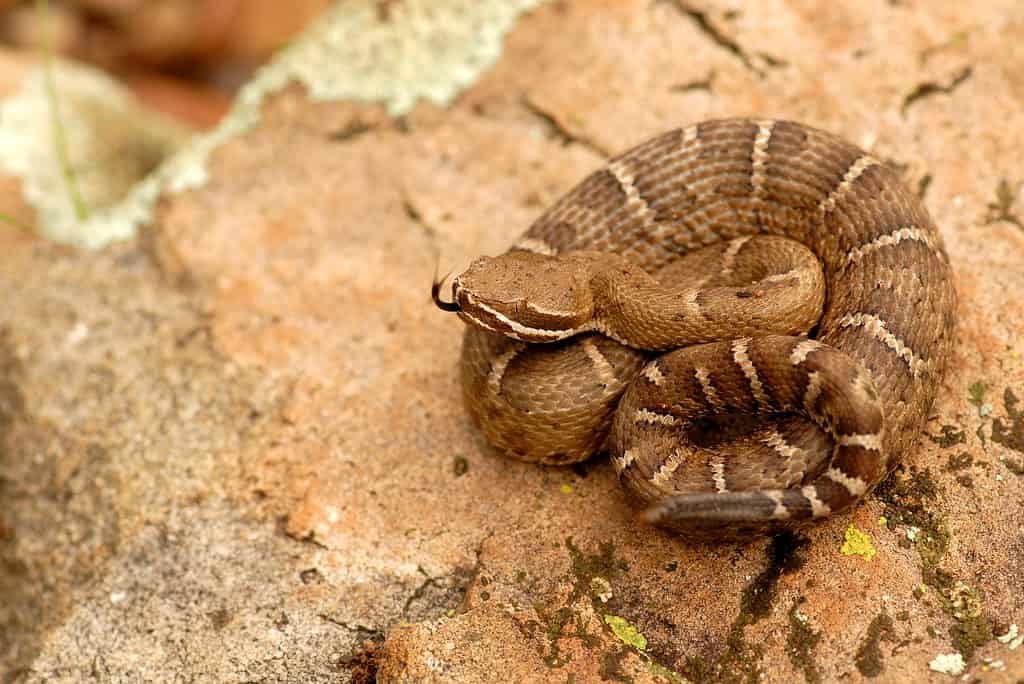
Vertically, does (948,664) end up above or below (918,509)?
below

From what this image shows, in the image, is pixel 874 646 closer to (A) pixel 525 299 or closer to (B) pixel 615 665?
(B) pixel 615 665

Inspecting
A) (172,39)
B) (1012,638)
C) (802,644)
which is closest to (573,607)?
(802,644)

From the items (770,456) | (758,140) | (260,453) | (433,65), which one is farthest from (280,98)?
(770,456)

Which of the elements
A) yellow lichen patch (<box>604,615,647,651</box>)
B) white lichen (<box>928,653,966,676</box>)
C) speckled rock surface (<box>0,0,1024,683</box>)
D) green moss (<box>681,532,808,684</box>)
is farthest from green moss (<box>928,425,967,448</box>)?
yellow lichen patch (<box>604,615,647,651</box>)

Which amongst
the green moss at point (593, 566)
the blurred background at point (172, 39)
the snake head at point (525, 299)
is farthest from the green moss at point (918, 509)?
the blurred background at point (172, 39)

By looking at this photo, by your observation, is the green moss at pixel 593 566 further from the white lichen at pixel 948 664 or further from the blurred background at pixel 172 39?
the blurred background at pixel 172 39

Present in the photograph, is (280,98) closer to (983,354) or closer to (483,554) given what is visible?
(483,554)
